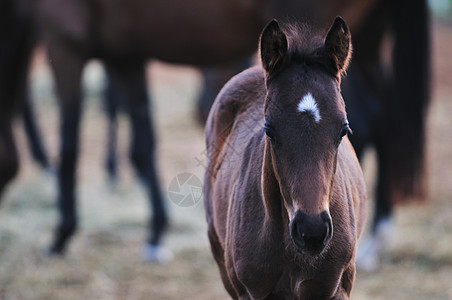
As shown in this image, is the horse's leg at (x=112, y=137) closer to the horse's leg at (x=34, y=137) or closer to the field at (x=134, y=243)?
the field at (x=134, y=243)

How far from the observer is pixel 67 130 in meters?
4.86

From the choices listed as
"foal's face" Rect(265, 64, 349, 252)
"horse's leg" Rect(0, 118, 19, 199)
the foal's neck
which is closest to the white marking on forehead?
"foal's face" Rect(265, 64, 349, 252)

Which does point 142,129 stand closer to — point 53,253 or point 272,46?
point 53,253

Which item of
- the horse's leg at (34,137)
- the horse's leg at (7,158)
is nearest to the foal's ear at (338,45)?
the horse's leg at (7,158)

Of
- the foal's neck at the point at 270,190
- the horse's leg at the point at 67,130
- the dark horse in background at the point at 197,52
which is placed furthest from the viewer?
the horse's leg at the point at 67,130

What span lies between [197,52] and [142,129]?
724mm

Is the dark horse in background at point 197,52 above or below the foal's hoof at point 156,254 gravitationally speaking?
above

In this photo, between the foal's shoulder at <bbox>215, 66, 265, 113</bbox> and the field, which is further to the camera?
the field

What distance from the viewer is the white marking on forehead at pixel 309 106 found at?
2125 millimetres

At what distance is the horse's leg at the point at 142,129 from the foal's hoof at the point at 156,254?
97 mm

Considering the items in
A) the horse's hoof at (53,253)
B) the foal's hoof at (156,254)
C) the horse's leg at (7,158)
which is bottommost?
the horse's hoof at (53,253)

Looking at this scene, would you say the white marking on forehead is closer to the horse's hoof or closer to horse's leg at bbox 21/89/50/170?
the horse's hoof

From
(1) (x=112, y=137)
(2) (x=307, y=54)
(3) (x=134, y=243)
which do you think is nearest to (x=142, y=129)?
(3) (x=134, y=243)

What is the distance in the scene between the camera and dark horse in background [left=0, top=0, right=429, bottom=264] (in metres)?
4.62
